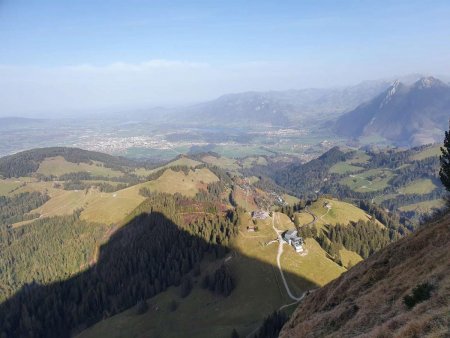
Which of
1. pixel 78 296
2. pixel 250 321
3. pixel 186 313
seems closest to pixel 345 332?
pixel 250 321

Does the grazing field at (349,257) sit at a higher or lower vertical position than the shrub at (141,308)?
higher

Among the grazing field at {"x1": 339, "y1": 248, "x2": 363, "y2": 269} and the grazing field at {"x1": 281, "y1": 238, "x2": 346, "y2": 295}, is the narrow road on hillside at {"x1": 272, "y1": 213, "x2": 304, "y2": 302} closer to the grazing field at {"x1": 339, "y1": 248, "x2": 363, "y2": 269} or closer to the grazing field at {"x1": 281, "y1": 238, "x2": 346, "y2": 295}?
the grazing field at {"x1": 281, "y1": 238, "x2": 346, "y2": 295}

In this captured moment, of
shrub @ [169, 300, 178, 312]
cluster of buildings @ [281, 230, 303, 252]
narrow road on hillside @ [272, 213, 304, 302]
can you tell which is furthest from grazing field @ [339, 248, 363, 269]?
shrub @ [169, 300, 178, 312]

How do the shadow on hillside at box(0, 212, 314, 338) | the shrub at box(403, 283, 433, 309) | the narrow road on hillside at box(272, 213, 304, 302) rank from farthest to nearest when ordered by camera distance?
the shadow on hillside at box(0, 212, 314, 338)
the narrow road on hillside at box(272, 213, 304, 302)
the shrub at box(403, 283, 433, 309)

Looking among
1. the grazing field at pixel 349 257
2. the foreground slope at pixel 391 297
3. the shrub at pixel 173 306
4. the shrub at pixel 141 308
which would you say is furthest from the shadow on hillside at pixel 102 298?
the foreground slope at pixel 391 297

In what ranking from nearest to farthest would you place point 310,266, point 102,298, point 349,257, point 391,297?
point 391,297 → point 310,266 → point 349,257 → point 102,298

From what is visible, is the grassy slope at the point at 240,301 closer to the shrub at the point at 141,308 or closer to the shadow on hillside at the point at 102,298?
the shrub at the point at 141,308

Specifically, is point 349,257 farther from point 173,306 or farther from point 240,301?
point 173,306

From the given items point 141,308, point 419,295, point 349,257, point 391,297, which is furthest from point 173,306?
point 419,295
